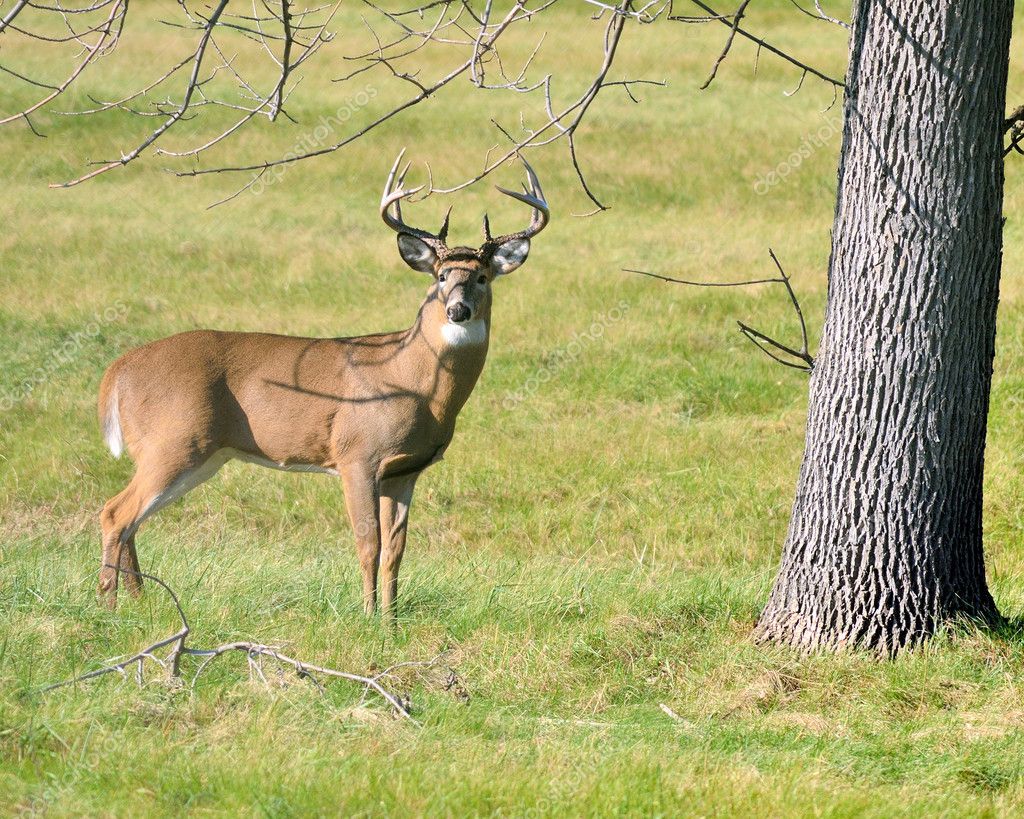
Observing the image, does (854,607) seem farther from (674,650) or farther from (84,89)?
(84,89)

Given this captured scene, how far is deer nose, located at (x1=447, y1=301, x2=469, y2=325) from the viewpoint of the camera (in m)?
5.98

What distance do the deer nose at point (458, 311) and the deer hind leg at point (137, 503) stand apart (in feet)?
4.55

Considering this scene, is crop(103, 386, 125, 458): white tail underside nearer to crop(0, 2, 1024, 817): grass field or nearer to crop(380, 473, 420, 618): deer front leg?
crop(0, 2, 1024, 817): grass field

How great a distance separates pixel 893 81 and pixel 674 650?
2287 millimetres

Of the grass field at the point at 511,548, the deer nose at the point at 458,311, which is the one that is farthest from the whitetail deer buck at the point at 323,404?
the grass field at the point at 511,548

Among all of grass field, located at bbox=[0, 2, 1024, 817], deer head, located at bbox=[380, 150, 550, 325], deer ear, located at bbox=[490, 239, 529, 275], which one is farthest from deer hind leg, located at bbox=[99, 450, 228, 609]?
deer ear, located at bbox=[490, 239, 529, 275]

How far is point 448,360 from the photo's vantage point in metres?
6.33

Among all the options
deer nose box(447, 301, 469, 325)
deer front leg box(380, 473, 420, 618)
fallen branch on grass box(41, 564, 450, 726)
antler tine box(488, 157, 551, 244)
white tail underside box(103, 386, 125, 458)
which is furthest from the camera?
white tail underside box(103, 386, 125, 458)

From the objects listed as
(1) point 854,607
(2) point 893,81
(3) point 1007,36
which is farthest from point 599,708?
(3) point 1007,36

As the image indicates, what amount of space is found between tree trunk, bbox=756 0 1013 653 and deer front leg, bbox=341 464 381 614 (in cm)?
194

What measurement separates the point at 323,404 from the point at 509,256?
1121mm

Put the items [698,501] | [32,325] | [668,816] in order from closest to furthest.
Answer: [668,816], [698,501], [32,325]

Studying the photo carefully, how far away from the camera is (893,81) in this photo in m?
4.94

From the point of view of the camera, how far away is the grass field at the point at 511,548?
375 cm
